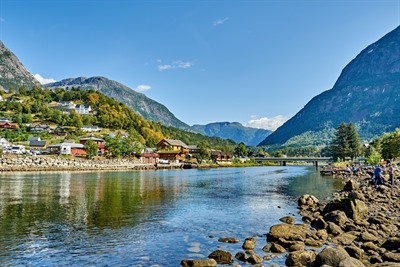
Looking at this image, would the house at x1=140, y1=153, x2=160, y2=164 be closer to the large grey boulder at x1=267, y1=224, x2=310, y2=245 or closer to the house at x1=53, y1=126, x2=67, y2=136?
the house at x1=53, y1=126, x2=67, y2=136

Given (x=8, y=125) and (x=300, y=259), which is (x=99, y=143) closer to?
(x=8, y=125)

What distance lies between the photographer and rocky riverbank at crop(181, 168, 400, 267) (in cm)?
1507

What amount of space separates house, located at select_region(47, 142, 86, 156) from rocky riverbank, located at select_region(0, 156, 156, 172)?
14.4m

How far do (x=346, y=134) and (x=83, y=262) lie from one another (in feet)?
442

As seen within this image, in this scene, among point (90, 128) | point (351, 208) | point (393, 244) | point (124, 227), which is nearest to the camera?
point (393, 244)

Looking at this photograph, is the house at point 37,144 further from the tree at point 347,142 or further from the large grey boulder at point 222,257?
the large grey boulder at point 222,257

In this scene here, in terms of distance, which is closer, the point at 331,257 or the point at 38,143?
the point at 331,257

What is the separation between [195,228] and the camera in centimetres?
2384

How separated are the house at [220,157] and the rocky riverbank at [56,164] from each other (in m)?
51.8

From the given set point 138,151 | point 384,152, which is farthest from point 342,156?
point 138,151

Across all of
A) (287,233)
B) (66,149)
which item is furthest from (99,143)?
(287,233)

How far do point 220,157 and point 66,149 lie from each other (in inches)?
3125

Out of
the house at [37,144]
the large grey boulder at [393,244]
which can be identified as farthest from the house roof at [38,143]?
the large grey boulder at [393,244]

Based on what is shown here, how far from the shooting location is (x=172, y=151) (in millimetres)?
157375
